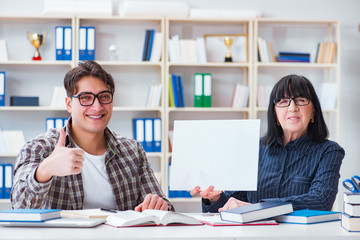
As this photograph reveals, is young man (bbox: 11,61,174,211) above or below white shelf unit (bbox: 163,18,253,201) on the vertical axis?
below

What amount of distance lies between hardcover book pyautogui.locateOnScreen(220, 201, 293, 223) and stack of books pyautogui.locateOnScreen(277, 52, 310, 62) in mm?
2817

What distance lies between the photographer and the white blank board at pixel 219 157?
1861mm

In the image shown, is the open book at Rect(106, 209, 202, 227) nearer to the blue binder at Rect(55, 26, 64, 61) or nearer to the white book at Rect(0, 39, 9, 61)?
the blue binder at Rect(55, 26, 64, 61)

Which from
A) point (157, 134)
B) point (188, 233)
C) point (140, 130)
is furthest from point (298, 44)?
point (188, 233)

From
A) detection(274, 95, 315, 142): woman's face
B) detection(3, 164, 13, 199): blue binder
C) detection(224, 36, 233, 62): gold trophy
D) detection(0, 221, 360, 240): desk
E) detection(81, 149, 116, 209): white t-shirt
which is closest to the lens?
detection(0, 221, 360, 240): desk

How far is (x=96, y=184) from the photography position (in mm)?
2045

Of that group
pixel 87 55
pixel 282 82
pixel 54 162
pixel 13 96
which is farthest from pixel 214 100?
pixel 54 162

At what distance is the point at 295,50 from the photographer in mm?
4496

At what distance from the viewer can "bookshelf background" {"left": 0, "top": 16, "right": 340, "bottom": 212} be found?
4.18 metres

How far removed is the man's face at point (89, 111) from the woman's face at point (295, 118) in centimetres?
82

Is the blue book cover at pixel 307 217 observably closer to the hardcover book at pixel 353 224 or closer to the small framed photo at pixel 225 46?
the hardcover book at pixel 353 224

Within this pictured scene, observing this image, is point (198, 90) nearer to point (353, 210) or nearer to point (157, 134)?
point (157, 134)

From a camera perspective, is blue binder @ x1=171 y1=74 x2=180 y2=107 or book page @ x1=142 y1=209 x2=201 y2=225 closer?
book page @ x1=142 y1=209 x2=201 y2=225

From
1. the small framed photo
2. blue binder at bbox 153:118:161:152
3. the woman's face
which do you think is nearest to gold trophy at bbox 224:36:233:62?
the small framed photo
